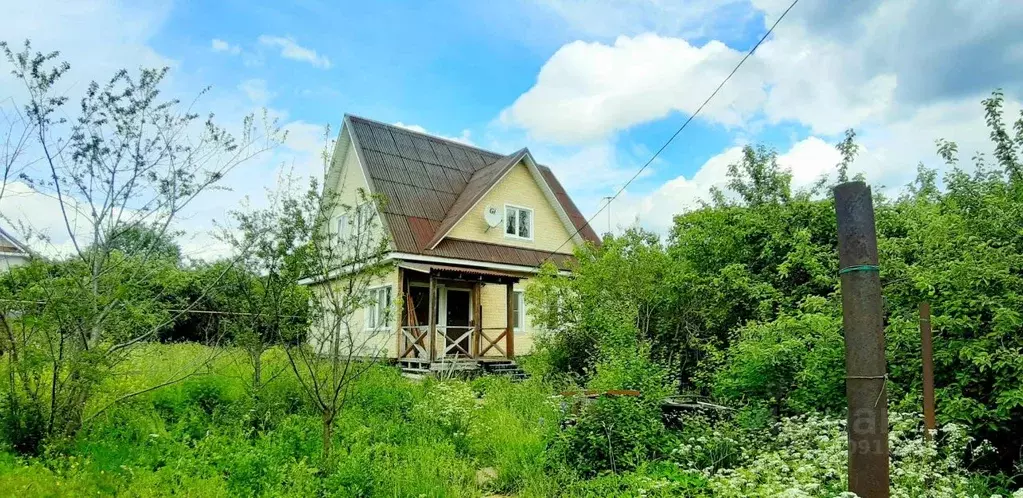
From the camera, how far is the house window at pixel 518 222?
55.6 feet

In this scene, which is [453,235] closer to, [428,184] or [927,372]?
[428,184]

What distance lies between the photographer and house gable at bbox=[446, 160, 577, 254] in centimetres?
1599

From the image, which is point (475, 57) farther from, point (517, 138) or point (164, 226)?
point (517, 138)

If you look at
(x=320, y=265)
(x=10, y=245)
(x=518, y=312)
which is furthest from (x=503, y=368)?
(x=10, y=245)

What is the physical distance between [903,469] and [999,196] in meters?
3.74

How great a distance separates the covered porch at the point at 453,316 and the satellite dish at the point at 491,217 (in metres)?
1.73

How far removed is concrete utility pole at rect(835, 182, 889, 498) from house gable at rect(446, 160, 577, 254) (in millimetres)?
12784

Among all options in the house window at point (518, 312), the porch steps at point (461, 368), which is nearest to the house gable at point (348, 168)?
the porch steps at point (461, 368)

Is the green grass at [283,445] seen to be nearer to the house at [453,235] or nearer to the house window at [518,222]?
the house at [453,235]

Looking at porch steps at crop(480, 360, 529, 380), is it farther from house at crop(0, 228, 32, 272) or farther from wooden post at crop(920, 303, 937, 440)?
wooden post at crop(920, 303, 937, 440)

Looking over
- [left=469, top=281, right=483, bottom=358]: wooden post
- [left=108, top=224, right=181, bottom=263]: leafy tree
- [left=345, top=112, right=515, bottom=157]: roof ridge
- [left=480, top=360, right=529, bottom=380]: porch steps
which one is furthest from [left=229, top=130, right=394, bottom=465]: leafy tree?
[left=345, top=112, right=515, bottom=157]: roof ridge

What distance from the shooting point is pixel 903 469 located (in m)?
3.95

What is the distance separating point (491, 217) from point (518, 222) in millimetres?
1421

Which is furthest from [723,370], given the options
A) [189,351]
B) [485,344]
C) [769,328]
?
[189,351]
